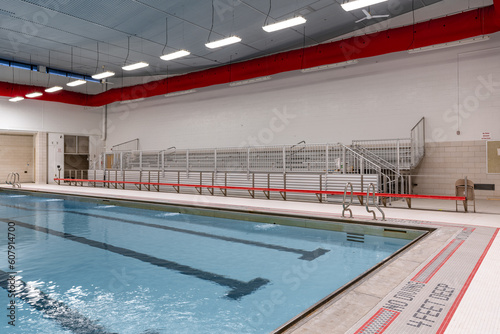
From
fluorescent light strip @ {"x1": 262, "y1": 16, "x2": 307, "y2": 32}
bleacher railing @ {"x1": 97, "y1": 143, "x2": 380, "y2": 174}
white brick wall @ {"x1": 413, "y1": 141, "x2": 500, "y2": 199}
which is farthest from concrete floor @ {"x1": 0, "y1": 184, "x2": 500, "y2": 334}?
white brick wall @ {"x1": 413, "y1": 141, "x2": 500, "y2": 199}

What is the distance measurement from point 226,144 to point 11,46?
842cm

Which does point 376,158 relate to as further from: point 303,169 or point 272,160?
point 272,160

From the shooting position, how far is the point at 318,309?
227 cm

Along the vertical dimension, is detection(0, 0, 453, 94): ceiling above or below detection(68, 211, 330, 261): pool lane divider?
above

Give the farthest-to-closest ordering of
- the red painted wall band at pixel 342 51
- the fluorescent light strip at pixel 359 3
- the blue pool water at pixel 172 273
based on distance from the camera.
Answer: the red painted wall band at pixel 342 51, the fluorescent light strip at pixel 359 3, the blue pool water at pixel 172 273

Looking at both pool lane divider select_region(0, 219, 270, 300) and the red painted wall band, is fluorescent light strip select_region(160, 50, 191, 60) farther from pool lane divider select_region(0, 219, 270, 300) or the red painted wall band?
pool lane divider select_region(0, 219, 270, 300)

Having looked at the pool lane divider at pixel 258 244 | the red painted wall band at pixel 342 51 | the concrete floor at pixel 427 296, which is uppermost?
the red painted wall band at pixel 342 51

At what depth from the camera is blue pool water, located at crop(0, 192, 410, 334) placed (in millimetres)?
2496

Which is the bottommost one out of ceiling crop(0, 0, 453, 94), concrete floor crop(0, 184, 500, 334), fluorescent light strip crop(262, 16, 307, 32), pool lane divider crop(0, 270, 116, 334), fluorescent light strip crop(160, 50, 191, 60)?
pool lane divider crop(0, 270, 116, 334)

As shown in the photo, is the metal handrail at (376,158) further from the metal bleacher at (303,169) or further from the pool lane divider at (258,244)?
the pool lane divider at (258,244)

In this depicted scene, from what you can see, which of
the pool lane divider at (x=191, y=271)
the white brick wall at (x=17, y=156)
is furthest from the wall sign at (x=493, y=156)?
the white brick wall at (x=17, y=156)

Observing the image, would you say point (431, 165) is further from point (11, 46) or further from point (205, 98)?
point (11, 46)

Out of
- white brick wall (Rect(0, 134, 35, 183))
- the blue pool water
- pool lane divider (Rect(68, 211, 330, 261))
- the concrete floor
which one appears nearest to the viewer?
the concrete floor

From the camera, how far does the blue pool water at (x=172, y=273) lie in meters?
2.50
